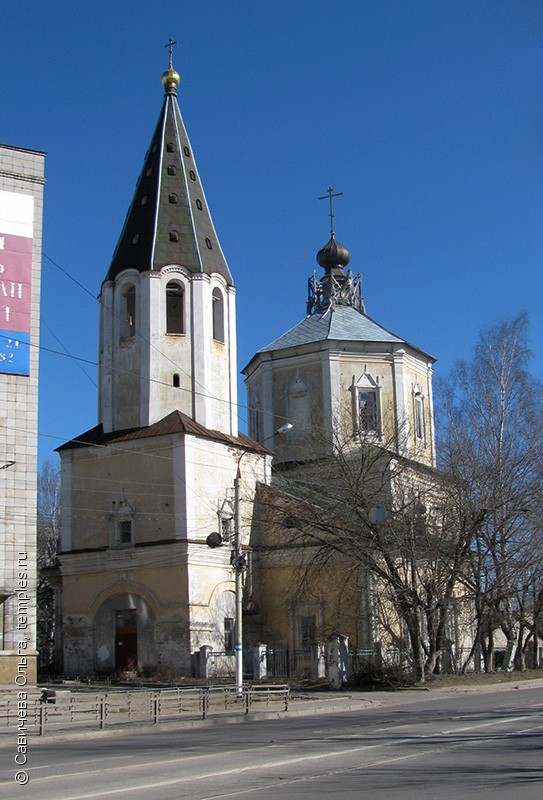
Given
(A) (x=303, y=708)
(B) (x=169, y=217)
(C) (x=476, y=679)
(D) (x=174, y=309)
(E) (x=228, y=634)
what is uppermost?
(B) (x=169, y=217)

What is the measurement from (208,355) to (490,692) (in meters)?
17.0

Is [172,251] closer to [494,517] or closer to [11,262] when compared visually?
[11,262]

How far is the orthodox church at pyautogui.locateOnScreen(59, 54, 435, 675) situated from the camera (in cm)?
3666

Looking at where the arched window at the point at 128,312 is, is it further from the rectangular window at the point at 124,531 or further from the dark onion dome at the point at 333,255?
the dark onion dome at the point at 333,255

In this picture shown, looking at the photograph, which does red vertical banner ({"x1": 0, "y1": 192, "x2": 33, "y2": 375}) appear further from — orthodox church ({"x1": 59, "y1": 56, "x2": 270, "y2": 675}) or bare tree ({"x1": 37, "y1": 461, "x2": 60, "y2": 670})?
bare tree ({"x1": 37, "y1": 461, "x2": 60, "y2": 670})

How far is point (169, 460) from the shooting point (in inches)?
1469

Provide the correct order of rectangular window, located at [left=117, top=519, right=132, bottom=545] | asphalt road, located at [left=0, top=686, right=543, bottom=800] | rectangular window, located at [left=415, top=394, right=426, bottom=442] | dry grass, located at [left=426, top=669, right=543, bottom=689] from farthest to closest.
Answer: rectangular window, located at [left=415, top=394, right=426, bottom=442]
rectangular window, located at [left=117, top=519, right=132, bottom=545]
dry grass, located at [left=426, top=669, right=543, bottom=689]
asphalt road, located at [left=0, top=686, right=543, bottom=800]

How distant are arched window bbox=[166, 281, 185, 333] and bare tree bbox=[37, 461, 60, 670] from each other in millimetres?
12341

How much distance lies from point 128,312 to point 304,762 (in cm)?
3094

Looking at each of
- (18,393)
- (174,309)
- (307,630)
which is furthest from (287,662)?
(174,309)

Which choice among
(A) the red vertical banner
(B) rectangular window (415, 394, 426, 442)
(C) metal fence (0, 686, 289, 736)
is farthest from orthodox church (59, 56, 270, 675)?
(C) metal fence (0, 686, 289, 736)

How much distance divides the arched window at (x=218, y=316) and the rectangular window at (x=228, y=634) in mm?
11010

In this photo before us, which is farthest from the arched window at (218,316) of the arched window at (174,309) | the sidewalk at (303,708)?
the sidewalk at (303,708)

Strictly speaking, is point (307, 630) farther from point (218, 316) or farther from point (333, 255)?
point (333, 255)
